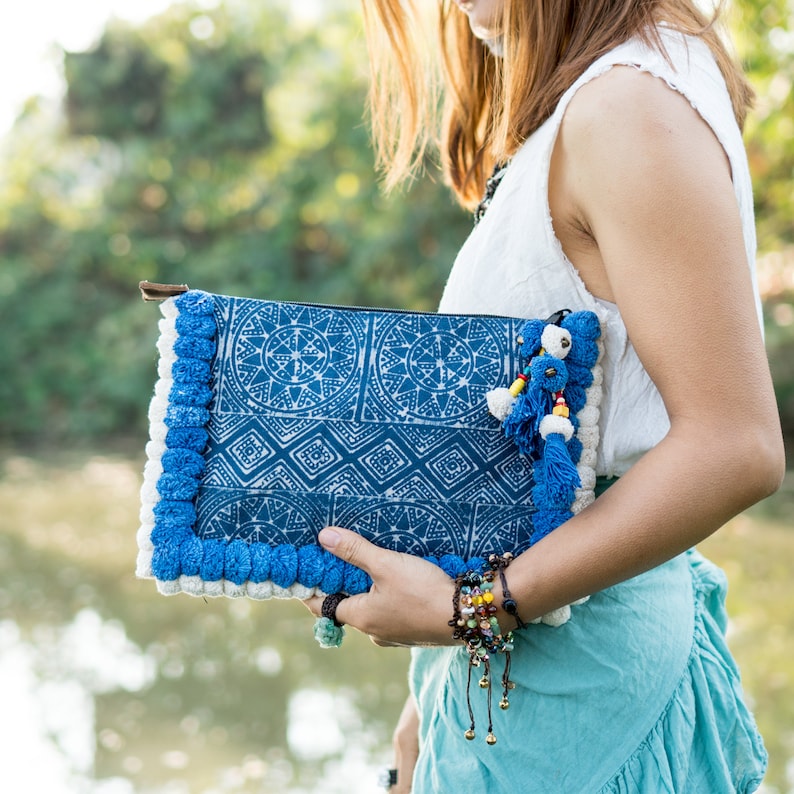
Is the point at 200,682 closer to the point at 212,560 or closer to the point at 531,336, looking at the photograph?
the point at 212,560

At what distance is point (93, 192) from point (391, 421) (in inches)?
547

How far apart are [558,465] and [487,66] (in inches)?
35.9

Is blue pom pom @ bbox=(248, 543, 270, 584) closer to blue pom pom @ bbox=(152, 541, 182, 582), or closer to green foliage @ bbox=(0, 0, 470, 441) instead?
blue pom pom @ bbox=(152, 541, 182, 582)

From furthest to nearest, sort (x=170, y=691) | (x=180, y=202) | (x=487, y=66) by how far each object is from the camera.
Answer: (x=180, y=202) → (x=170, y=691) → (x=487, y=66)

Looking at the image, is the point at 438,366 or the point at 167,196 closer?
the point at 438,366

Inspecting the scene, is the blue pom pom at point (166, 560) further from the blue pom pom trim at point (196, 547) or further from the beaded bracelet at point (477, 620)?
the beaded bracelet at point (477, 620)

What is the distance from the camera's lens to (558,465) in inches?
43.4

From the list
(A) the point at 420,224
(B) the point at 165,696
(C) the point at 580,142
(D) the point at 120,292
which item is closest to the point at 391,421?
(C) the point at 580,142

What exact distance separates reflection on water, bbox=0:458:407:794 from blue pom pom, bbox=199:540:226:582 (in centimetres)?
286

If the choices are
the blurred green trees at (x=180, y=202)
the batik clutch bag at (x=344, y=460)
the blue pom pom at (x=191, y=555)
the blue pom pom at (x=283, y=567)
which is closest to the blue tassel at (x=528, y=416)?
the batik clutch bag at (x=344, y=460)

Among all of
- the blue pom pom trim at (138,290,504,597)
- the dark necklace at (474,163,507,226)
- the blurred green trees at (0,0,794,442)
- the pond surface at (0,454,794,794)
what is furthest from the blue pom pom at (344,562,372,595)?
the blurred green trees at (0,0,794,442)

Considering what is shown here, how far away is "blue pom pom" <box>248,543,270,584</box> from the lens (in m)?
1.15

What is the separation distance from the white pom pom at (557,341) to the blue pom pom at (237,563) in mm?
457

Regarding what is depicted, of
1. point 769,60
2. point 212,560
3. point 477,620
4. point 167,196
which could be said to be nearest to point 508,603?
point 477,620
